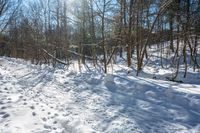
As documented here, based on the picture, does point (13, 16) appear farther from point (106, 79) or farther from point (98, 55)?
point (106, 79)

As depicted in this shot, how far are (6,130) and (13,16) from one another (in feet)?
109

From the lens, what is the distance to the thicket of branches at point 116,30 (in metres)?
12.8

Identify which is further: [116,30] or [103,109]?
[116,30]

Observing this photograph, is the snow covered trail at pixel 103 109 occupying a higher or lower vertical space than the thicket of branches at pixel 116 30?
lower

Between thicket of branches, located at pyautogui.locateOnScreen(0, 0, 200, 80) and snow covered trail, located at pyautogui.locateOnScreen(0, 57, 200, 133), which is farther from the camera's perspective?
thicket of branches, located at pyautogui.locateOnScreen(0, 0, 200, 80)

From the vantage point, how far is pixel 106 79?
8.64m

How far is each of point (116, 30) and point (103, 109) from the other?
8707 mm

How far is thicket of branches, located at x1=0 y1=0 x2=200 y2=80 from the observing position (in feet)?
41.9

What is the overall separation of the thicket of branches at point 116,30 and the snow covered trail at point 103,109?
4.69 m

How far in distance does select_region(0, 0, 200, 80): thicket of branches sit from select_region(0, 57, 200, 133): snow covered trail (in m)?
4.69

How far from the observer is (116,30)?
14.2m

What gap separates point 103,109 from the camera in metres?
6.05

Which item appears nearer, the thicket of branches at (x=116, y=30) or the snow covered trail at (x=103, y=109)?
the snow covered trail at (x=103, y=109)

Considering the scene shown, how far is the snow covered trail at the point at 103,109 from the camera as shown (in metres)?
4.91
